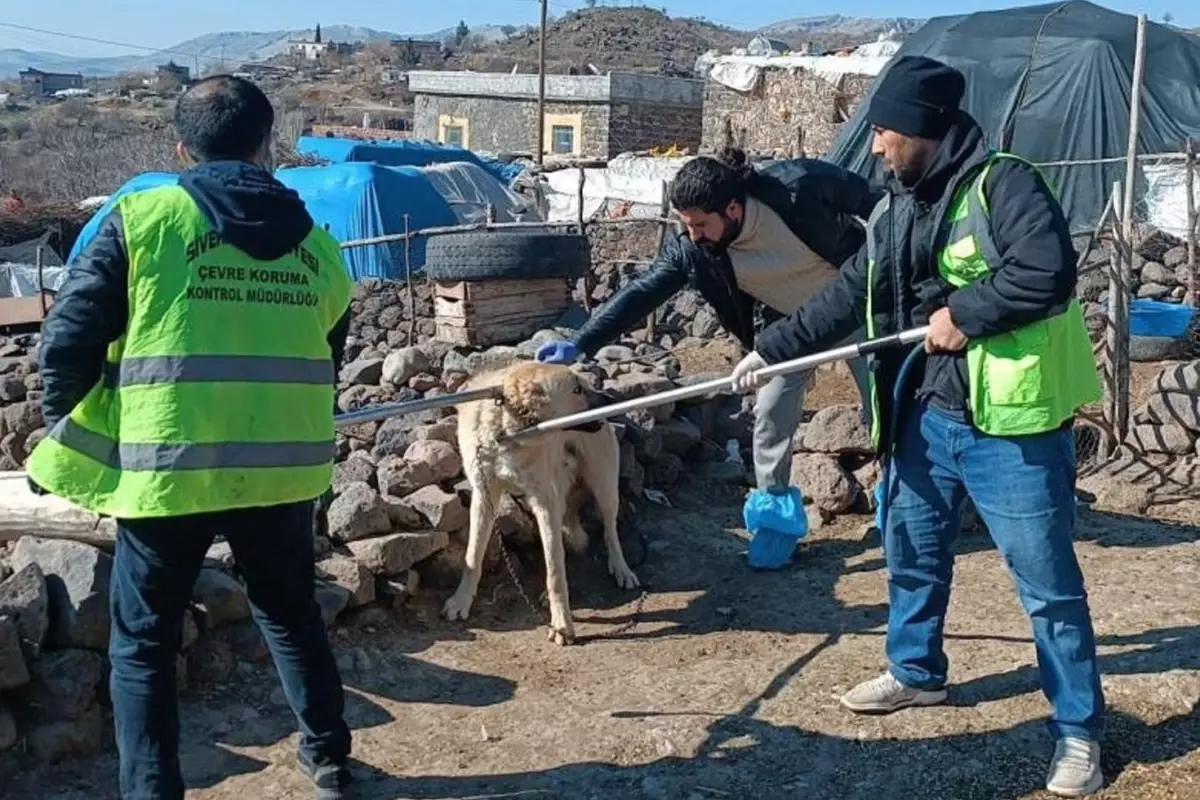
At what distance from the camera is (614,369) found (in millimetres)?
7852

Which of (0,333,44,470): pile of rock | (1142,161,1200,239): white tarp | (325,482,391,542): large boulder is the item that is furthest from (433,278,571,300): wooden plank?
(1142,161,1200,239): white tarp

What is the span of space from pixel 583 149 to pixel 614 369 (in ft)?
93.5

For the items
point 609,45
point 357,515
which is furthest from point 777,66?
point 609,45

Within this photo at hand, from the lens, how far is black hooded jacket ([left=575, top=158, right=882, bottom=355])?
536 centimetres

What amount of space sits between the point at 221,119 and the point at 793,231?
268cm

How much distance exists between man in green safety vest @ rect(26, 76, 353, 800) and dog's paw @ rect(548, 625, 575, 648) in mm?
1906

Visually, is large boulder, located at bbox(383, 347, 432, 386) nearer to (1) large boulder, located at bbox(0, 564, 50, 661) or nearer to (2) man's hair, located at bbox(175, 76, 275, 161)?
(1) large boulder, located at bbox(0, 564, 50, 661)

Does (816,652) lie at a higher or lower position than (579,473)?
lower

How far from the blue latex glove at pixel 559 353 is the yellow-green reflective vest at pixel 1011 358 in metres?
1.89

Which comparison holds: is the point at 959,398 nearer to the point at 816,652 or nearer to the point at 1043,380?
the point at 1043,380

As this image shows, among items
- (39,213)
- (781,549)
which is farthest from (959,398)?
(39,213)

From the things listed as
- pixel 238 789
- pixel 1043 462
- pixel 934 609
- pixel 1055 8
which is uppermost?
pixel 1055 8

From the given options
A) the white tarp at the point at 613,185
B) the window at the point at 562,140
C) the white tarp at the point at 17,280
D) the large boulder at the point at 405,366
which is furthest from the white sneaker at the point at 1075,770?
the window at the point at 562,140

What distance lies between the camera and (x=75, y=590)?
426 centimetres
